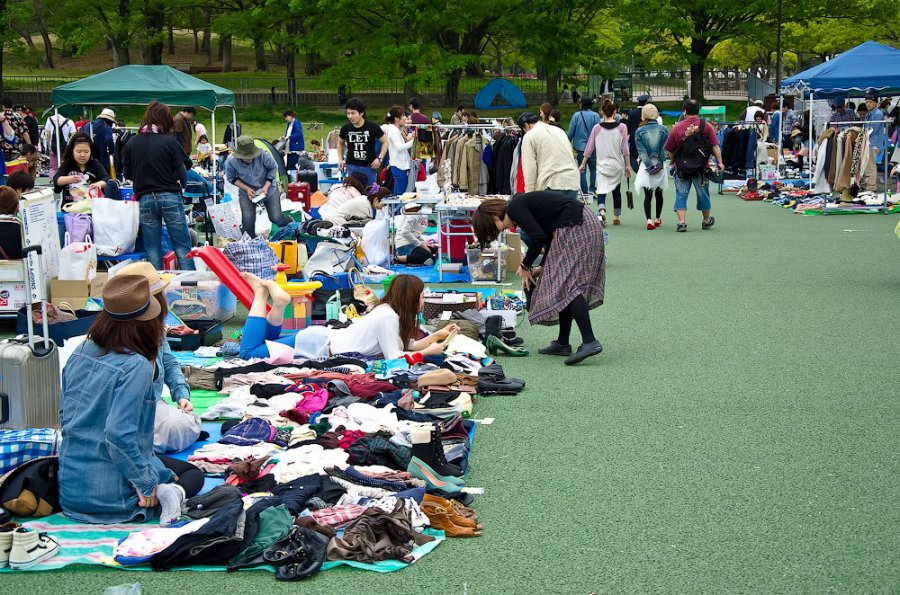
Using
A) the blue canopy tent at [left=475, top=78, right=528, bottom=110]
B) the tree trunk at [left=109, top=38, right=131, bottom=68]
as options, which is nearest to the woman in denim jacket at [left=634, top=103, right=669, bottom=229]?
the blue canopy tent at [left=475, top=78, right=528, bottom=110]

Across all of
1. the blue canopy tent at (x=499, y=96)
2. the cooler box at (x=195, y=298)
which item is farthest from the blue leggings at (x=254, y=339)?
the blue canopy tent at (x=499, y=96)

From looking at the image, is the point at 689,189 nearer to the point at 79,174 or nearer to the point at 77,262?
the point at 79,174

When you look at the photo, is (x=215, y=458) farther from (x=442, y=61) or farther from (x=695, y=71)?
(x=695, y=71)

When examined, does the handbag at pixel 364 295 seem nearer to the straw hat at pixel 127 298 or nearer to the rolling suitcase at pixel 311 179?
the straw hat at pixel 127 298

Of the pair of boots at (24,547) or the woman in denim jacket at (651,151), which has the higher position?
the woman in denim jacket at (651,151)

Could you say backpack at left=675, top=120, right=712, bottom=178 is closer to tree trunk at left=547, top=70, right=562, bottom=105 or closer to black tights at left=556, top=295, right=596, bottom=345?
black tights at left=556, top=295, right=596, bottom=345

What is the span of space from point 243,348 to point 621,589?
458 centimetres

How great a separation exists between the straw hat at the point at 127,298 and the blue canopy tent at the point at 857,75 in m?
15.7

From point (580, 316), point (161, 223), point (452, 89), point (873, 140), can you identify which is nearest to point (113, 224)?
point (161, 223)

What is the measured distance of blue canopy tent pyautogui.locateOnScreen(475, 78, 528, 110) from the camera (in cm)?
3934

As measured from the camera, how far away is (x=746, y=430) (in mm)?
6062

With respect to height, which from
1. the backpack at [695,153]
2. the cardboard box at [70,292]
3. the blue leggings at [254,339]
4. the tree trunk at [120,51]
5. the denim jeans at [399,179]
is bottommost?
the blue leggings at [254,339]

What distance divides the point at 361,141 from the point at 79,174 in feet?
11.5

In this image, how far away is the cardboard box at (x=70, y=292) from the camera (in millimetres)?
9281
